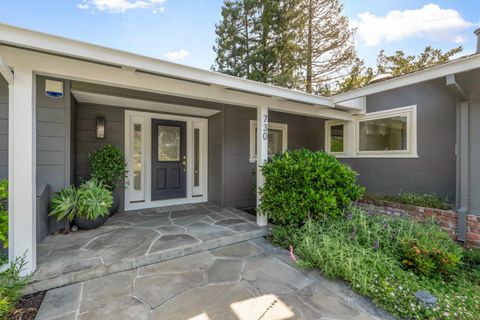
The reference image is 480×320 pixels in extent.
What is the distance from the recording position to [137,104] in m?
4.58

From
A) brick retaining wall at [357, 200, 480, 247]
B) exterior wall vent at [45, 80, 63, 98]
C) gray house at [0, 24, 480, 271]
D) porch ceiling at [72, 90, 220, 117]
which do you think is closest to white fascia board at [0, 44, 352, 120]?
gray house at [0, 24, 480, 271]

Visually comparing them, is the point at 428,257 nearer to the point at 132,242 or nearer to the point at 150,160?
the point at 132,242

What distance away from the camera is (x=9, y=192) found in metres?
2.19

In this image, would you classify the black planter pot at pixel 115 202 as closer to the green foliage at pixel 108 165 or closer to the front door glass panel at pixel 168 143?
the green foliage at pixel 108 165

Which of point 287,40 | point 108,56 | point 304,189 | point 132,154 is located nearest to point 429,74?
point 304,189

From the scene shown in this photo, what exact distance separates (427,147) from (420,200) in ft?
3.85

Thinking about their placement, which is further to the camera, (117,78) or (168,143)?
(168,143)

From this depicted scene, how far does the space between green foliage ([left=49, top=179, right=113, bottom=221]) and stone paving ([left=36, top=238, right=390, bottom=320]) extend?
50.8 inches

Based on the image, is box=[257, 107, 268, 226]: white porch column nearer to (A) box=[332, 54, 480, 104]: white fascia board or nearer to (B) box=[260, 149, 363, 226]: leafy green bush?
(B) box=[260, 149, 363, 226]: leafy green bush

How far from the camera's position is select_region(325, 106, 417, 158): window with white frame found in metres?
4.91

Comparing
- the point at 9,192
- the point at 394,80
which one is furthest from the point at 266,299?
the point at 394,80

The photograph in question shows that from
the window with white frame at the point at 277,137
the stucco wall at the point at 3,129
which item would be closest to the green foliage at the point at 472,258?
the window with white frame at the point at 277,137

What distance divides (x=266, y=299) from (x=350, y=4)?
9748mm

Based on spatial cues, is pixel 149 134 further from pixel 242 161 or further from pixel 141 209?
pixel 242 161
